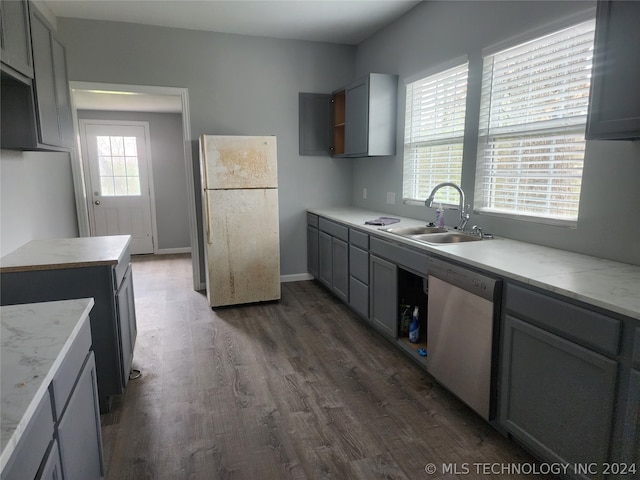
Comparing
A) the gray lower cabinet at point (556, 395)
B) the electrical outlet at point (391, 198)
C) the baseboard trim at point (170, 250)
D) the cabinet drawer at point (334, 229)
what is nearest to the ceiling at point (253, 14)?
the electrical outlet at point (391, 198)

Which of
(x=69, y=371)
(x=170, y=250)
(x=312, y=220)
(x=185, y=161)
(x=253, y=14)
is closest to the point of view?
(x=69, y=371)

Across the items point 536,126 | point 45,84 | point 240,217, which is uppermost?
point 45,84

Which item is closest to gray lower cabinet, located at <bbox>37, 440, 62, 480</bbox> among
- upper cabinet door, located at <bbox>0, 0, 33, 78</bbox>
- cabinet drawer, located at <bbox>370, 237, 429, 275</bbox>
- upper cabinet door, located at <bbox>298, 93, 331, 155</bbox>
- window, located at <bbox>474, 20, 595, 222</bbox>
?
upper cabinet door, located at <bbox>0, 0, 33, 78</bbox>

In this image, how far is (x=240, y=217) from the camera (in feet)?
12.7

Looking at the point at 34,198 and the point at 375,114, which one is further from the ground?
the point at 375,114

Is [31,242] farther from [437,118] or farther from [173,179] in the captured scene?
[173,179]

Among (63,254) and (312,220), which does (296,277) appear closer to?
(312,220)

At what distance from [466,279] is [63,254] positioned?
87.4 inches

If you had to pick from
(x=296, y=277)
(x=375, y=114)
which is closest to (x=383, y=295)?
(x=375, y=114)

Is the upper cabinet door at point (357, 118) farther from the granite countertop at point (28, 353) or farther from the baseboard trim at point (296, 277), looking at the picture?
the granite countertop at point (28, 353)

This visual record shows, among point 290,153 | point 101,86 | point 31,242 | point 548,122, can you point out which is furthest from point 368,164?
point 31,242

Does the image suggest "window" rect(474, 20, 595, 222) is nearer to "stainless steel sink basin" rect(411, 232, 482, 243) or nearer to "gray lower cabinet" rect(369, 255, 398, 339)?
"stainless steel sink basin" rect(411, 232, 482, 243)

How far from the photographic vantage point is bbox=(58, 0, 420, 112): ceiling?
3455 mm

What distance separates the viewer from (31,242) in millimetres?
2686
